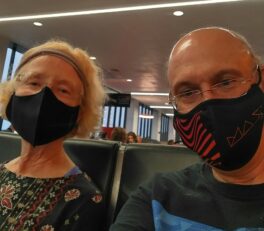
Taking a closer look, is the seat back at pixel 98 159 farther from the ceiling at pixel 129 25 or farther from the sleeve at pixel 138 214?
the ceiling at pixel 129 25

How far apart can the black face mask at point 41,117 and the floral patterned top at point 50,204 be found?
0.16m

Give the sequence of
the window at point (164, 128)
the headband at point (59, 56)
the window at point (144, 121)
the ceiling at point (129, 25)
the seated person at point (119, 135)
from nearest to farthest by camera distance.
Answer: the headband at point (59, 56) < the ceiling at point (129, 25) < the seated person at point (119, 135) < the window at point (144, 121) < the window at point (164, 128)

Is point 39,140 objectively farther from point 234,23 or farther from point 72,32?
point 72,32

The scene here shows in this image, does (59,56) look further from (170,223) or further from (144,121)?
(144,121)

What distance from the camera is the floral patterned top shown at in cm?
102

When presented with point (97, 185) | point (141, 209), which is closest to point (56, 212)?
point (97, 185)

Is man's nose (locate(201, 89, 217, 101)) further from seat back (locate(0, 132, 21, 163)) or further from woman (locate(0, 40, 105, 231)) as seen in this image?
seat back (locate(0, 132, 21, 163))

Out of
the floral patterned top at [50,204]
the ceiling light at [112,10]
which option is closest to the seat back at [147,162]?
the floral patterned top at [50,204]

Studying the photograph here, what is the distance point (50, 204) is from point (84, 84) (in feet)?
1.67

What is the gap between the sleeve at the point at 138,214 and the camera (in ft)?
2.73

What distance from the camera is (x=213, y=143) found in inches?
32.0

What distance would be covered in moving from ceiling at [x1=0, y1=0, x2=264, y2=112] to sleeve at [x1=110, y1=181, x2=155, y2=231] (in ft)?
7.94

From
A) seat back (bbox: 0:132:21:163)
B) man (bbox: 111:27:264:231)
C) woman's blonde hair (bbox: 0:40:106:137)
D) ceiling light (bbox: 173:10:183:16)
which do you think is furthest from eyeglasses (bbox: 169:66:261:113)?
ceiling light (bbox: 173:10:183:16)

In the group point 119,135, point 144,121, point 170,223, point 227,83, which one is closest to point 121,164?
point 170,223
